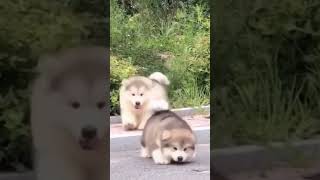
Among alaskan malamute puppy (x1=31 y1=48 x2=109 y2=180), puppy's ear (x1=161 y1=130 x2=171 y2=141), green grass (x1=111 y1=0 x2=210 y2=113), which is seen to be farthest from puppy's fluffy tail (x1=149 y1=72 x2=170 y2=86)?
alaskan malamute puppy (x1=31 y1=48 x2=109 y2=180)

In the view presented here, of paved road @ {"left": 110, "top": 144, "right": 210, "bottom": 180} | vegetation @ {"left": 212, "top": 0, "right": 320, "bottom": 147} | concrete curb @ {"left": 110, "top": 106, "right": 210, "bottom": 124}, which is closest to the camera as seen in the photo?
vegetation @ {"left": 212, "top": 0, "right": 320, "bottom": 147}

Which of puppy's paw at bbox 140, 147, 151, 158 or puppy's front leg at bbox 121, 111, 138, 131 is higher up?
puppy's front leg at bbox 121, 111, 138, 131

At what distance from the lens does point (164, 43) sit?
270 cm

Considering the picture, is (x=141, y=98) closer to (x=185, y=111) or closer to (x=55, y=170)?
(x=185, y=111)

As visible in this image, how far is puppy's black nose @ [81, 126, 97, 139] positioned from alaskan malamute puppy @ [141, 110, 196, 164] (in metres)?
0.60

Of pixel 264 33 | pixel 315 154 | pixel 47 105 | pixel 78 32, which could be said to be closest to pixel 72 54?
pixel 78 32

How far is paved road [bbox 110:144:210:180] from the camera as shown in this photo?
7.14 feet

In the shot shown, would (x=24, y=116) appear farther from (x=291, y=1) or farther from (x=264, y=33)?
(x=291, y=1)

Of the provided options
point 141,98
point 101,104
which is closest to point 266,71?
point 101,104

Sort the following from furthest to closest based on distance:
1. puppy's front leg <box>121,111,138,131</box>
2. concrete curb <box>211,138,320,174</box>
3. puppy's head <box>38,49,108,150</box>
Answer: puppy's front leg <box>121,111,138,131</box>
concrete curb <box>211,138,320,174</box>
puppy's head <box>38,49,108,150</box>

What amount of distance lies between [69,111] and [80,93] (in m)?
0.07

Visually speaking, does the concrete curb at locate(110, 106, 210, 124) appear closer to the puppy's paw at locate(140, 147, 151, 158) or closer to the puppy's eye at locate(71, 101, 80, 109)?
the puppy's paw at locate(140, 147, 151, 158)

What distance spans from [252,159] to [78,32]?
2.63ft

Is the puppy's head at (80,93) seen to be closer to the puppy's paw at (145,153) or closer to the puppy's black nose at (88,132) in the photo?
the puppy's black nose at (88,132)
